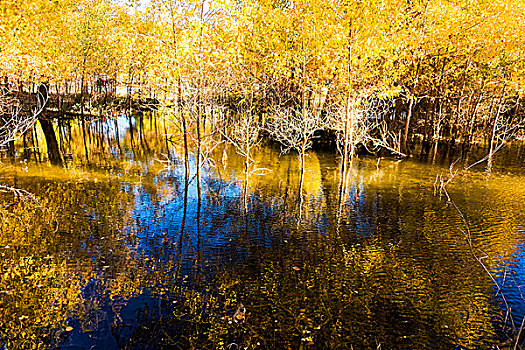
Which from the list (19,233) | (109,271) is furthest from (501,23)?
(19,233)

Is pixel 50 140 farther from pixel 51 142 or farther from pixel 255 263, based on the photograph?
pixel 255 263

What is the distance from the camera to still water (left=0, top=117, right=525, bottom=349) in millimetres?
7844

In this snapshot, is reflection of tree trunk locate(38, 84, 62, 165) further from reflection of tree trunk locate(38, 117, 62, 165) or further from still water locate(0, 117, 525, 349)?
still water locate(0, 117, 525, 349)

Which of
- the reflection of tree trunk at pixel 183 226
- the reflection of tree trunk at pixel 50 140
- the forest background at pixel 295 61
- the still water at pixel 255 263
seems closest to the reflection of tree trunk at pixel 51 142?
the reflection of tree trunk at pixel 50 140

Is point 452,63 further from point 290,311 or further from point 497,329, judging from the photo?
point 290,311

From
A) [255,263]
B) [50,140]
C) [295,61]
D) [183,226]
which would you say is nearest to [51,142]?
[50,140]

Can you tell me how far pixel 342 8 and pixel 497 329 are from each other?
14410 millimetres

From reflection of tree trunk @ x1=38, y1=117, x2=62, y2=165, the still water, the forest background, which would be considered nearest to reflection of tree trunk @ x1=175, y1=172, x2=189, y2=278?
the still water

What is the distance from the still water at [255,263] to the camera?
25.7 feet

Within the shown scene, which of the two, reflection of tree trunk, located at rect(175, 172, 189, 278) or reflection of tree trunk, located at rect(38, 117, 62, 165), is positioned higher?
reflection of tree trunk, located at rect(38, 117, 62, 165)

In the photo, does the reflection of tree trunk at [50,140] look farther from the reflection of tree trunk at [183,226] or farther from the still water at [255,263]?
the reflection of tree trunk at [183,226]

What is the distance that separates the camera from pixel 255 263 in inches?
432

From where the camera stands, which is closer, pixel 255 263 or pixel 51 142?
pixel 255 263

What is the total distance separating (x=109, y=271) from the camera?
1014 cm
